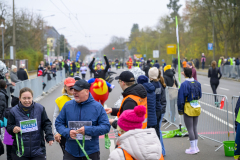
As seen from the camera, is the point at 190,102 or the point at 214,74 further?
the point at 214,74

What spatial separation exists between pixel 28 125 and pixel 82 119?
103cm

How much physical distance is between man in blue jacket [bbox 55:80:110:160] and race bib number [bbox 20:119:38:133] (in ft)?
2.23

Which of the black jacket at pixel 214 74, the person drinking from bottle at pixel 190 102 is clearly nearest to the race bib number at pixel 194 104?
the person drinking from bottle at pixel 190 102

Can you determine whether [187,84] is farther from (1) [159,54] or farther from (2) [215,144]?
(1) [159,54]

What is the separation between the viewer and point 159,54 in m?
76.3

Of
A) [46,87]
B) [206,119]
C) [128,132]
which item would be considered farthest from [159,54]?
[128,132]

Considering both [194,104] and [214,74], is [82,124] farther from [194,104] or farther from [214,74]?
[214,74]

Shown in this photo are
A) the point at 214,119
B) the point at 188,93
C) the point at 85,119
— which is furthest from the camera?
the point at 214,119

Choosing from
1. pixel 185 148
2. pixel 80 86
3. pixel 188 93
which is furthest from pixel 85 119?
pixel 185 148

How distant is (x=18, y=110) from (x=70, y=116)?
1.04 metres

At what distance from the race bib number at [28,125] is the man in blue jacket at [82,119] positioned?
0.68m

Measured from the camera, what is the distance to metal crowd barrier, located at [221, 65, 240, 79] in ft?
95.2

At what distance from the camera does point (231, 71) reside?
99.9 feet

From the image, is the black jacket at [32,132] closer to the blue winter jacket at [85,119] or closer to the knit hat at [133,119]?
the blue winter jacket at [85,119]
